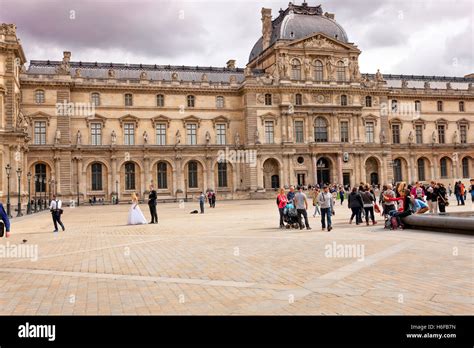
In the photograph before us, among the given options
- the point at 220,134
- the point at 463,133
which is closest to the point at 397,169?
the point at 463,133

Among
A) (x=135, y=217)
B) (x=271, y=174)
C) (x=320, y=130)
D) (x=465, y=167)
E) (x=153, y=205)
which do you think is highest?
(x=320, y=130)

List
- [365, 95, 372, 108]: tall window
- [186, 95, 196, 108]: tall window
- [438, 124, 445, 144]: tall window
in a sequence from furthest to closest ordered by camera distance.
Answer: [438, 124, 445, 144]: tall window
[365, 95, 372, 108]: tall window
[186, 95, 196, 108]: tall window

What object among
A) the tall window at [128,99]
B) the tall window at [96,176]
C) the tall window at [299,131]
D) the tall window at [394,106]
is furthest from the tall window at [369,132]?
the tall window at [96,176]

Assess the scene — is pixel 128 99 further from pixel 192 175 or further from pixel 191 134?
pixel 192 175

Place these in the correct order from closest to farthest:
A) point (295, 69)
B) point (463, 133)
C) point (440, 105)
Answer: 1. point (295, 69)
2. point (440, 105)
3. point (463, 133)

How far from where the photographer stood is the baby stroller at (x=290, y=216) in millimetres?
21312

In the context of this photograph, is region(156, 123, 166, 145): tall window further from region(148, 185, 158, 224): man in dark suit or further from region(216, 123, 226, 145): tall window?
region(148, 185, 158, 224): man in dark suit

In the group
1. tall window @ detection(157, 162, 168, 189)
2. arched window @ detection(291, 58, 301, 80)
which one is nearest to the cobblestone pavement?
tall window @ detection(157, 162, 168, 189)

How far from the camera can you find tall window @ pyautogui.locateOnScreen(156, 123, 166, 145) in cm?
6193

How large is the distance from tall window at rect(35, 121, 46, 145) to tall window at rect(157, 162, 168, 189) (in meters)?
13.9

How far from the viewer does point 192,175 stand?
62438 millimetres

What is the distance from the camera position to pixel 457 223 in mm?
16844

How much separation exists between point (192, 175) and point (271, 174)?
33.8ft

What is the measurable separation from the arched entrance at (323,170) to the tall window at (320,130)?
101 inches
